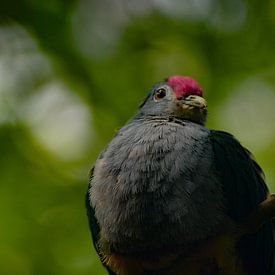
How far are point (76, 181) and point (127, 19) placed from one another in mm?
1315

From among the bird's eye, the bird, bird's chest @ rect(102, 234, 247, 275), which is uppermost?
the bird's eye

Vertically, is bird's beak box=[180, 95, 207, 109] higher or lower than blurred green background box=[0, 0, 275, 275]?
lower

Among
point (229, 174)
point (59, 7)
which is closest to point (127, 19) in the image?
point (59, 7)

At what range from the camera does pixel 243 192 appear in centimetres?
400

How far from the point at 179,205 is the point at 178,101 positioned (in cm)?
90

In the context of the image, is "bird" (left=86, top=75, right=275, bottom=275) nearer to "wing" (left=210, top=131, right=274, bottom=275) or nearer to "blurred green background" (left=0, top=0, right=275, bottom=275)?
"wing" (left=210, top=131, right=274, bottom=275)

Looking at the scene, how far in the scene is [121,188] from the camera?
3.95 meters

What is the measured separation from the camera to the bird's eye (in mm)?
4711

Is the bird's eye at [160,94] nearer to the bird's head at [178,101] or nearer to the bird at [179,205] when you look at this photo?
the bird's head at [178,101]

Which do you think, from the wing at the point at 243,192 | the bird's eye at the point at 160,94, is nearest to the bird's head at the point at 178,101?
the bird's eye at the point at 160,94

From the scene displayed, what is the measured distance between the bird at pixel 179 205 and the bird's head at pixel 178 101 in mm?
218

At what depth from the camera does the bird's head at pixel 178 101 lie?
446cm

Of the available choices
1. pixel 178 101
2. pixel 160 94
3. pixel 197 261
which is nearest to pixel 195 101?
pixel 178 101

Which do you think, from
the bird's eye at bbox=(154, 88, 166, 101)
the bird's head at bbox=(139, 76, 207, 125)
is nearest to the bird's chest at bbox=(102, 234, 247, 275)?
the bird's head at bbox=(139, 76, 207, 125)
